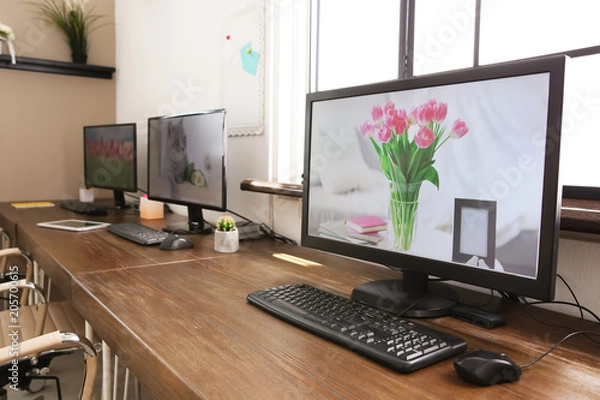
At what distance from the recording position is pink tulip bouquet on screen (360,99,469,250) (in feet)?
3.09

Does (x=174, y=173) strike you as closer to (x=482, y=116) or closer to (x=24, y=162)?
(x=482, y=116)

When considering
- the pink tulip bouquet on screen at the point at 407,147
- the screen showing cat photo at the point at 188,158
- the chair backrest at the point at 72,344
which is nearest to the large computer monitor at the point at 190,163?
the screen showing cat photo at the point at 188,158

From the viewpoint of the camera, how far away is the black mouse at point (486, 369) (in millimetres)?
659

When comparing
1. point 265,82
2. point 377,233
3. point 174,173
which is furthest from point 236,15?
point 377,233

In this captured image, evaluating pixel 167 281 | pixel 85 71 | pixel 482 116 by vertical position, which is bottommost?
pixel 167 281

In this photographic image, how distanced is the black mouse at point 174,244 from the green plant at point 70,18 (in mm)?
2421

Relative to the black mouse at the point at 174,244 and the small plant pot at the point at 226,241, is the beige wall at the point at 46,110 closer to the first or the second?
the black mouse at the point at 174,244

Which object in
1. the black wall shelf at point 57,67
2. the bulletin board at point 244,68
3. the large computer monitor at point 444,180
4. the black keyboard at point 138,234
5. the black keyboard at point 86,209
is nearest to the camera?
the large computer monitor at point 444,180

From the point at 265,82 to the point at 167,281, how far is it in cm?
103

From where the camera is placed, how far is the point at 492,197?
2.79 ft

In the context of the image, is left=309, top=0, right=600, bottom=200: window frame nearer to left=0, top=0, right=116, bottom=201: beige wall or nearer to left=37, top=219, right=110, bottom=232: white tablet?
left=37, top=219, right=110, bottom=232: white tablet

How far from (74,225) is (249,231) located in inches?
35.0

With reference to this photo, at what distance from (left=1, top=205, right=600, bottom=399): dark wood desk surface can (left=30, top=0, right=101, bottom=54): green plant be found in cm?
253

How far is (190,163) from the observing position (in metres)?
1.99
